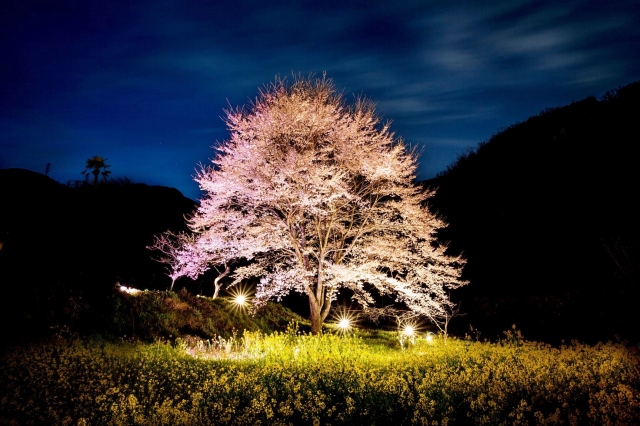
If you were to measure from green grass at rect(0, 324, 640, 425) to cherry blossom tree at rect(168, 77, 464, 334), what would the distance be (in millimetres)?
5136

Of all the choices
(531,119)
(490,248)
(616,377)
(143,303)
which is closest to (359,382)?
(616,377)

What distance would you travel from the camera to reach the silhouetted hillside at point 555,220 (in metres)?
14.2

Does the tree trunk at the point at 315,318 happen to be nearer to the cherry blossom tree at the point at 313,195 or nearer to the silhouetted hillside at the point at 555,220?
the cherry blossom tree at the point at 313,195

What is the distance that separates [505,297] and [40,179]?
1847 inches

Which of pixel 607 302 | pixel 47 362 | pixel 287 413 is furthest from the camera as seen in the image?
pixel 607 302

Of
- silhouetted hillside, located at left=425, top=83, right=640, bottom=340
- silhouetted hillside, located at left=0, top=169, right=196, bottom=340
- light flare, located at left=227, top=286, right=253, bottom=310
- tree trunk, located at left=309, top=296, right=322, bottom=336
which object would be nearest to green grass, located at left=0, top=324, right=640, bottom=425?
silhouetted hillside, located at left=0, top=169, right=196, bottom=340

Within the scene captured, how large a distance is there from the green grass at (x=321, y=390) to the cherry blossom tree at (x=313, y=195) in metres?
5.14

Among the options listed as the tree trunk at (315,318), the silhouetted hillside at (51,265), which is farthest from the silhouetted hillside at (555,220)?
the silhouetted hillside at (51,265)

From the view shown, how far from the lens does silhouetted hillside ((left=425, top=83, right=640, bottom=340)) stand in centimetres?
1420

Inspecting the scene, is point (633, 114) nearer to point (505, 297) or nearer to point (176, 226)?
point (505, 297)

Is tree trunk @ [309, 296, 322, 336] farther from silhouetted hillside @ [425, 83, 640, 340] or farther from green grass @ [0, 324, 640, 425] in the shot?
silhouetted hillside @ [425, 83, 640, 340]

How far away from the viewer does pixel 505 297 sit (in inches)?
734

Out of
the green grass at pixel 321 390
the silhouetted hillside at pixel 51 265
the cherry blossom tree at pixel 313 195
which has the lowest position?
the green grass at pixel 321 390

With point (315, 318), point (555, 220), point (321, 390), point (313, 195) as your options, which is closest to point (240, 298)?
point (315, 318)
